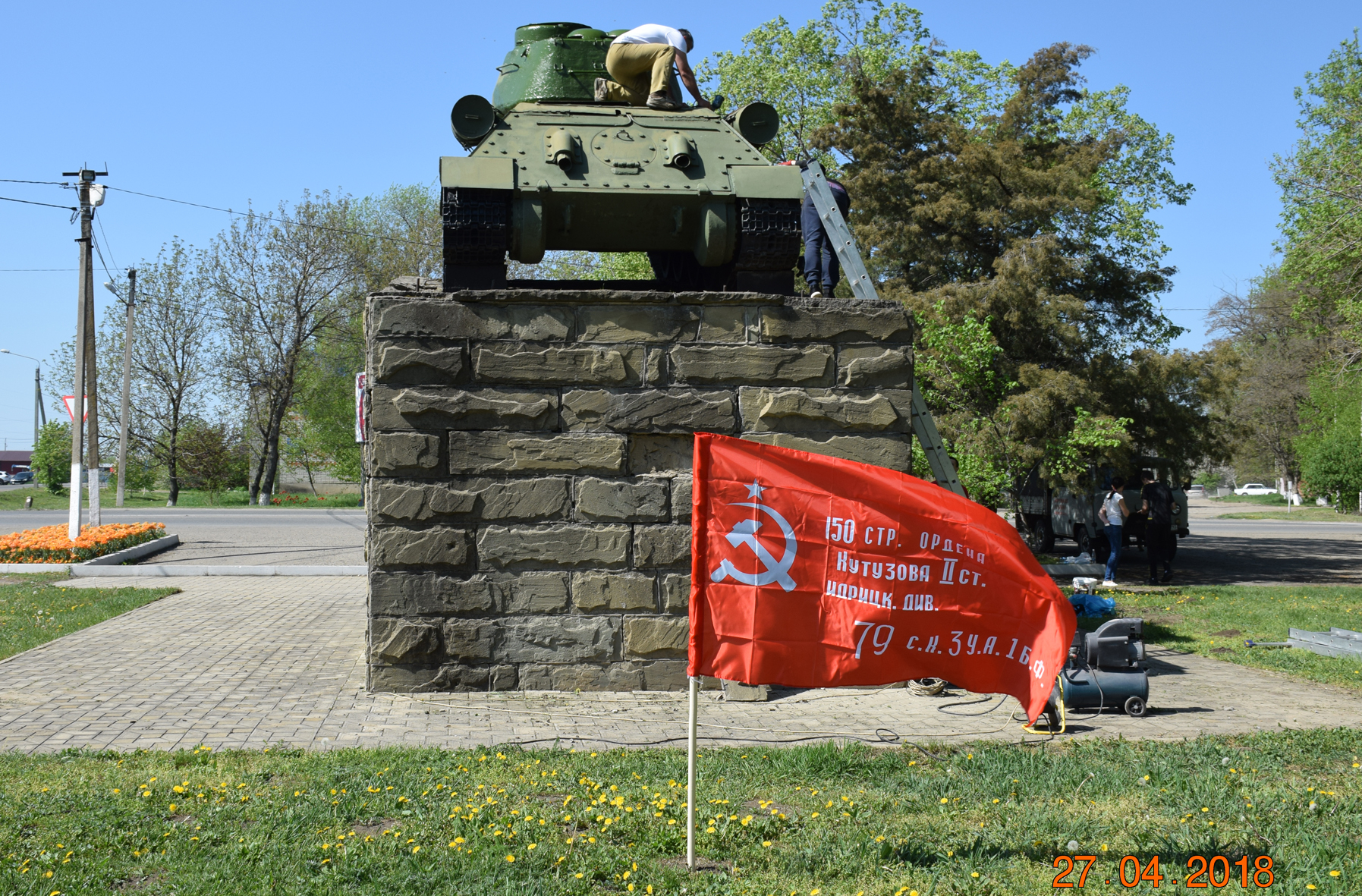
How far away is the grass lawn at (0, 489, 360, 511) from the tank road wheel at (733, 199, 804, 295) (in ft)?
100

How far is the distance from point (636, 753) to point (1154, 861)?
279cm

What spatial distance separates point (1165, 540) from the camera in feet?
60.7

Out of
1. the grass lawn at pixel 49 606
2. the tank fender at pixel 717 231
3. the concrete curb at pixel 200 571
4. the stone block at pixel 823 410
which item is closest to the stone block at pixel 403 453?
the stone block at pixel 823 410

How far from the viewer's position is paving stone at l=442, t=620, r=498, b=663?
802 cm

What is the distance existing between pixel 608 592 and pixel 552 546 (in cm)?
53

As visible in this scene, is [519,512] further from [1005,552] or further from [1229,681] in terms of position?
[1229,681]

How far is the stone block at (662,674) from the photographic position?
322 inches

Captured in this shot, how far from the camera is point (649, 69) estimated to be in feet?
30.2

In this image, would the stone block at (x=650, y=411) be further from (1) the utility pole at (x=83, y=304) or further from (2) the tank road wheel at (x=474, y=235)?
(1) the utility pole at (x=83, y=304)

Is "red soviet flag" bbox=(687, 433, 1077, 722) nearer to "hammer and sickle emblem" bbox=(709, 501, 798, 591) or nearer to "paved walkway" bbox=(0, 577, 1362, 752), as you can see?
"hammer and sickle emblem" bbox=(709, 501, 798, 591)

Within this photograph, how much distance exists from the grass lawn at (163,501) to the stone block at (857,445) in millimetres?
30767

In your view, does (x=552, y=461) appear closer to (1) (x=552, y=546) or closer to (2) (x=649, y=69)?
(1) (x=552, y=546)

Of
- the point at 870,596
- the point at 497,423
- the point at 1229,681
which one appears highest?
the point at 497,423

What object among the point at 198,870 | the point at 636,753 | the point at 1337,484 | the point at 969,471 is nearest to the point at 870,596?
the point at 636,753
